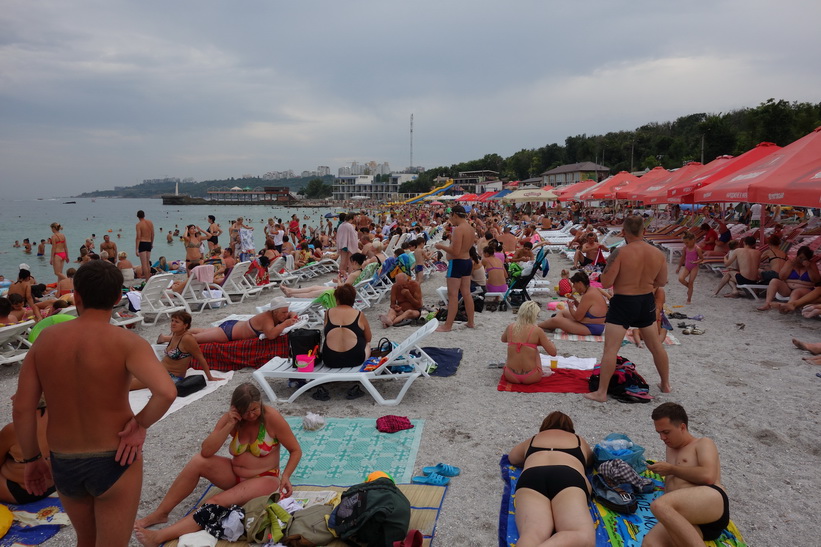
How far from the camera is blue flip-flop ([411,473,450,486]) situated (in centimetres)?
314

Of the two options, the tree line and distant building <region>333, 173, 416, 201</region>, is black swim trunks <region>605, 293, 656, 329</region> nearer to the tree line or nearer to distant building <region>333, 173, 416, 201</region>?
the tree line

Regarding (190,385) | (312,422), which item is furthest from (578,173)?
(312,422)

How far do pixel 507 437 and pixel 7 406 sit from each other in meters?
4.57

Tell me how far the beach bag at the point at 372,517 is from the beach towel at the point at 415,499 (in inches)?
4.9

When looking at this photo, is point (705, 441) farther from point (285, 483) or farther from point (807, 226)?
point (807, 226)

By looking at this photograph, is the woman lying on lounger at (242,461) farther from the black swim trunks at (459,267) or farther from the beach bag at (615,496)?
the black swim trunks at (459,267)

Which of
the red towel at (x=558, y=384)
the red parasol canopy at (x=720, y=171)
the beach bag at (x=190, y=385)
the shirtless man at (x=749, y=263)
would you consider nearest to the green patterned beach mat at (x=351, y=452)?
the red towel at (x=558, y=384)

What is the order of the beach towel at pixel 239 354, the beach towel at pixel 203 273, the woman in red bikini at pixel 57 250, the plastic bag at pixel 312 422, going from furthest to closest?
the woman in red bikini at pixel 57 250, the beach towel at pixel 203 273, the beach towel at pixel 239 354, the plastic bag at pixel 312 422

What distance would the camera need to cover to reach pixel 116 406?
1.92m

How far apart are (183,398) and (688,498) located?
4.13 m

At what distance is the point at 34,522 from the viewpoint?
282 cm

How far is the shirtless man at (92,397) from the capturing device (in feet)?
6.12

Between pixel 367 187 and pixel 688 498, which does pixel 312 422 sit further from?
pixel 367 187

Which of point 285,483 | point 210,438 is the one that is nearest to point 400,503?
point 285,483
